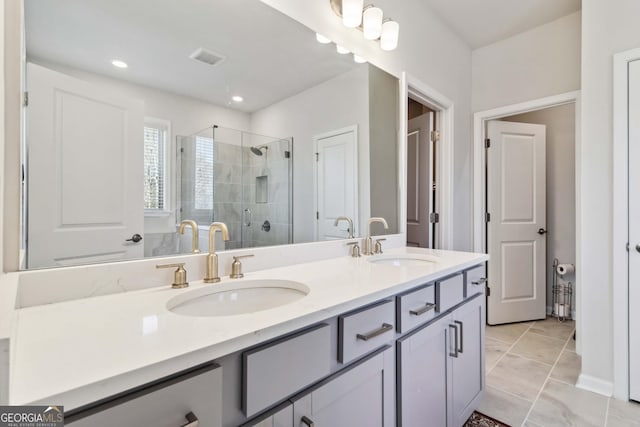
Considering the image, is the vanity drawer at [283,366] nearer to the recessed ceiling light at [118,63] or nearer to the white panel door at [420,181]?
the recessed ceiling light at [118,63]

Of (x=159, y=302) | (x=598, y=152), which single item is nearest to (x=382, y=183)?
(x=598, y=152)

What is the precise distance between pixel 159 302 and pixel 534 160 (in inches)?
137

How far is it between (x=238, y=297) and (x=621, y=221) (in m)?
2.13

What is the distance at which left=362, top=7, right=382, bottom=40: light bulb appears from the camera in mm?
1685

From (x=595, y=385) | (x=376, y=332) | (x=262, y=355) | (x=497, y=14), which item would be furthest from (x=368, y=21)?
(x=595, y=385)

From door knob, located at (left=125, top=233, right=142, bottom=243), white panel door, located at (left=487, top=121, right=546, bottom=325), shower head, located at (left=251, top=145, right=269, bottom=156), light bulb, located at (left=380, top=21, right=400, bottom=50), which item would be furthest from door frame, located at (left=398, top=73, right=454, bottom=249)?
door knob, located at (left=125, top=233, right=142, bottom=243)

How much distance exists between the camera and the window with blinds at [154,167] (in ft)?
3.30

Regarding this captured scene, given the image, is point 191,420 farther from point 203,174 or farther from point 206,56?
point 206,56

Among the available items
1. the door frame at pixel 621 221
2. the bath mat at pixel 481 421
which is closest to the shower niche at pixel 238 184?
the bath mat at pixel 481 421

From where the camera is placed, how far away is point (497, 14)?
7.81 feet

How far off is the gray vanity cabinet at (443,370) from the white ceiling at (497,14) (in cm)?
213

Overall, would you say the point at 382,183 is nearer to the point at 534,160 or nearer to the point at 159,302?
the point at 159,302

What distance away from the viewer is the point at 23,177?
808mm

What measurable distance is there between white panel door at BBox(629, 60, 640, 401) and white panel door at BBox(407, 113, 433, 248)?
3.88ft
